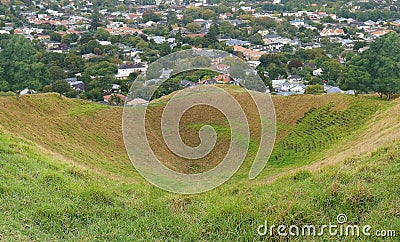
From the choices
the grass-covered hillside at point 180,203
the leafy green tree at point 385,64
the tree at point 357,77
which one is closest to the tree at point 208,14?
the tree at point 357,77

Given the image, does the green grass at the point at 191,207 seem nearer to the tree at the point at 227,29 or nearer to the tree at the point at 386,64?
the tree at the point at 386,64

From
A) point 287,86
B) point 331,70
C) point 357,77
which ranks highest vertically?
point 357,77

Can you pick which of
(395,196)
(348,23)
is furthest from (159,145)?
(348,23)

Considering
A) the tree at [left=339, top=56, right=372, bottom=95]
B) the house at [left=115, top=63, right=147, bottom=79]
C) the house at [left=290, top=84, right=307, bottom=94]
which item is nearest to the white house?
the house at [left=115, top=63, right=147, bottom=79]

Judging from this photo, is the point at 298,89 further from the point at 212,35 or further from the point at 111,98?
the point at 212,35

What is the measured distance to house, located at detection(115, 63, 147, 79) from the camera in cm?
3847

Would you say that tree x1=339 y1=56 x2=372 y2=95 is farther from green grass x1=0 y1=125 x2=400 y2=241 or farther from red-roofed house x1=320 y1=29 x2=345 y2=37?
red-roofed house x1=320 y1=29 x2=345 y2=37

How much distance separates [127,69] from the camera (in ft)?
131

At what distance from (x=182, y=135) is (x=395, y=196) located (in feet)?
36.1

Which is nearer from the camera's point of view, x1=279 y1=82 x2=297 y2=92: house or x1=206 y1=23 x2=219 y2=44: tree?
x1=279 y1=82 x2=297 y2=92: house

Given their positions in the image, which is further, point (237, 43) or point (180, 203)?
point (237, 43)

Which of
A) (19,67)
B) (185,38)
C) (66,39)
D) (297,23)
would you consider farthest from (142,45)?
(19,67)

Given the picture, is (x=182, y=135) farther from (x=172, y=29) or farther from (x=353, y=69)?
(x=172, y=29)

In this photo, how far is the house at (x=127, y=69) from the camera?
126 ft
